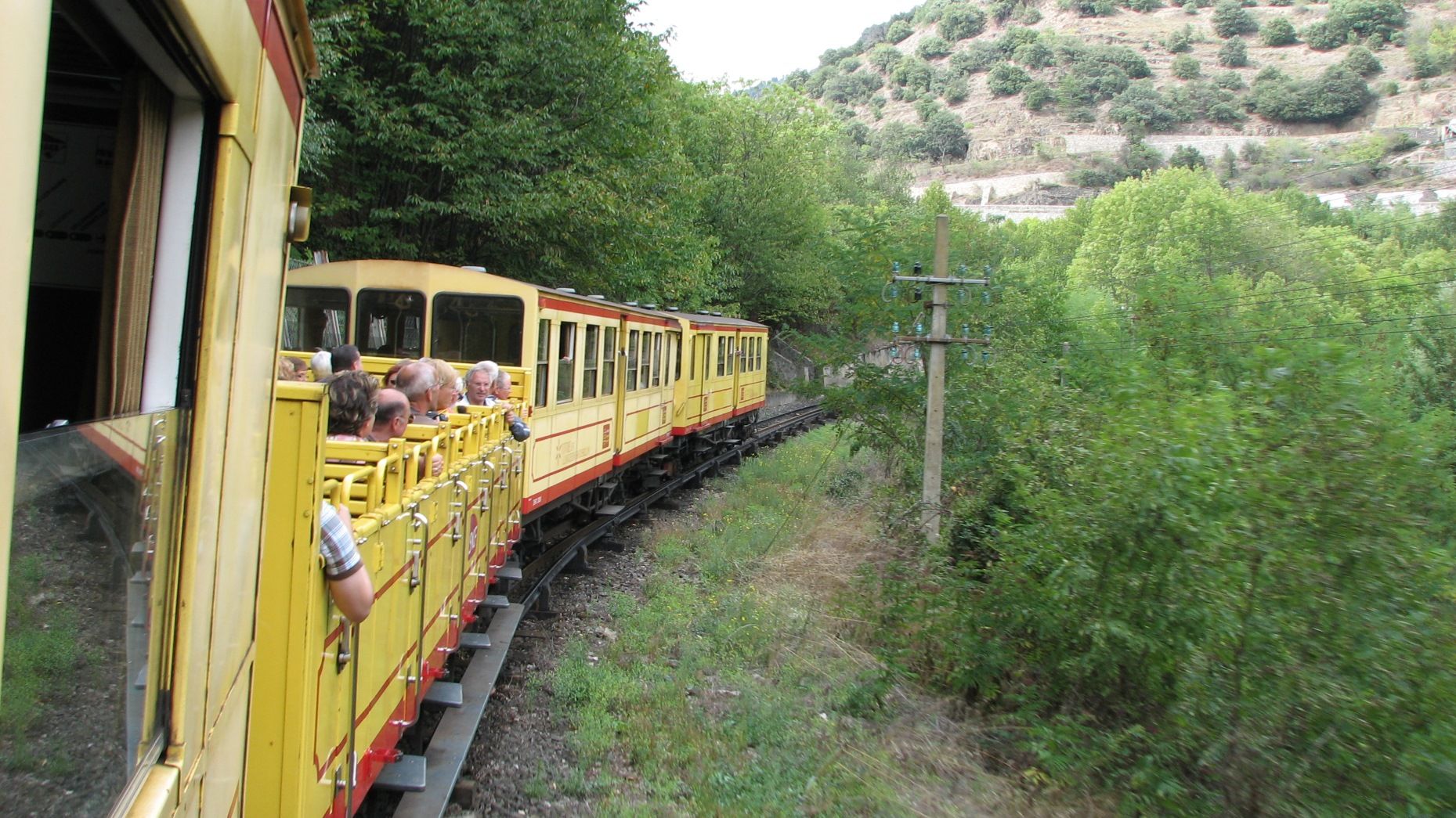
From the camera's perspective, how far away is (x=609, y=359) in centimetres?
1225

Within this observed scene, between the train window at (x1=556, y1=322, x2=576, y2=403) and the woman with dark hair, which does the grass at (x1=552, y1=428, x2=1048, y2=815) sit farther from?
the woman with dark hair

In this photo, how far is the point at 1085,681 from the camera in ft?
23.3

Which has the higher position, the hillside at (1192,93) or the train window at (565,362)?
the hillside at (1192,93)

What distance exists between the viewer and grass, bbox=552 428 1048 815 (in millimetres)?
5957

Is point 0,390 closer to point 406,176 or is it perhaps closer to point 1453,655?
point 1453,655

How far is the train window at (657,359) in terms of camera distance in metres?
14.8

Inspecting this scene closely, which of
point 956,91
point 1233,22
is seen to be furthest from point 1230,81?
point 956,91

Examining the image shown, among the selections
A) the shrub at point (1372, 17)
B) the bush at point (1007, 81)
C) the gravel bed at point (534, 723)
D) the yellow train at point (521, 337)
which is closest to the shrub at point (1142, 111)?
the bush at point (1007, 81)

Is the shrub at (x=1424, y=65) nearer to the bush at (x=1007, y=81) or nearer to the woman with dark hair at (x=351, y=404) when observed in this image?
the bush at (x=1007, y=81)

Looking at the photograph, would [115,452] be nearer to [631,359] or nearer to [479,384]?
[479,384]

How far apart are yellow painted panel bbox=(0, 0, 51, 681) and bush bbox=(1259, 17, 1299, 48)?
685 feet

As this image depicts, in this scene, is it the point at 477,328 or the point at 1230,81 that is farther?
the point at 1230,81

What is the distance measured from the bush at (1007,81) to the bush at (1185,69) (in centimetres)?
2323

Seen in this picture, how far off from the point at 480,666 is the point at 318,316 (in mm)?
4916
